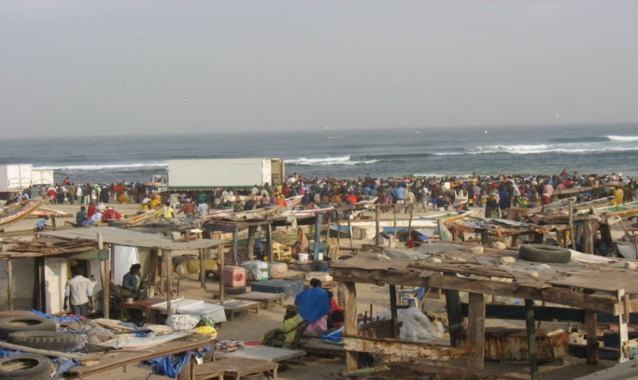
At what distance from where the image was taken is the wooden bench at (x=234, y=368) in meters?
10.4

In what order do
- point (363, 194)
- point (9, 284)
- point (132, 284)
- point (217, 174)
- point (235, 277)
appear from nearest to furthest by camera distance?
point (9, 284), point (132, 284), point (235, 277), point (363, 194), point (217, 174)

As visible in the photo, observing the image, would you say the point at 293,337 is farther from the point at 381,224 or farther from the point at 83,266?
the point at 381,224

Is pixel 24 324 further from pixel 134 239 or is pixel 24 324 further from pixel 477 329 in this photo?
pixel 477 329

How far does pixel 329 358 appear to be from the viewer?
12.1m

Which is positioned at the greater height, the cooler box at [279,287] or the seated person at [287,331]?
the seated person at [287,331]

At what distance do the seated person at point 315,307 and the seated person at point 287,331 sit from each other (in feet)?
1.17

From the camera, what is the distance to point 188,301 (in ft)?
47.1

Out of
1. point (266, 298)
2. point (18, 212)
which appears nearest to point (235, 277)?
point (266, 298)

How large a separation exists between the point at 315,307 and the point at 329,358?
39.6 inches

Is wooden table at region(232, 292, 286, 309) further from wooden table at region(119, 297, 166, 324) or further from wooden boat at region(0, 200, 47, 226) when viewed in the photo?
wooden boat at region(0, 200, 47, 226)

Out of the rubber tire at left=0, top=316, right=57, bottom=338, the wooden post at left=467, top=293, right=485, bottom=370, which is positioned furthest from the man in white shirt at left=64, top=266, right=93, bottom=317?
the wooden post at left=467, top=293, right=485, bottom=370

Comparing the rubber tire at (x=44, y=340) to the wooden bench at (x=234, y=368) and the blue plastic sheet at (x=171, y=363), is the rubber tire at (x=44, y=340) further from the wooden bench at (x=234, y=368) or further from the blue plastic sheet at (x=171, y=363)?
the wooden bench at (x=234, y=368)

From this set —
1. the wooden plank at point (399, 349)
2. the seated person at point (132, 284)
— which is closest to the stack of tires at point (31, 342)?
the wooden plank at point (399, 349)

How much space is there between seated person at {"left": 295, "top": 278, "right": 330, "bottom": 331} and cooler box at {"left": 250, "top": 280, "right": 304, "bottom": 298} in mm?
3735
